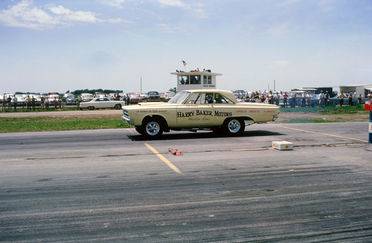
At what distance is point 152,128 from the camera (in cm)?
1476

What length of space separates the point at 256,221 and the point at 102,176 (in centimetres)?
378

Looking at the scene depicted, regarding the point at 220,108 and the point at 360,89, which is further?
the point at 360,89

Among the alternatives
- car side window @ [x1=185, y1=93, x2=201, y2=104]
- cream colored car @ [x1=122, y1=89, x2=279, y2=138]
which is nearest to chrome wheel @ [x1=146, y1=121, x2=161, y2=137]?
cream colored car @ [x1=122, y1=89, x2=279, y2=138]

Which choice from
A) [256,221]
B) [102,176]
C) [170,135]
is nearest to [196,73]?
[170,135]

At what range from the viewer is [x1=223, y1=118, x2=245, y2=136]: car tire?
1525cm

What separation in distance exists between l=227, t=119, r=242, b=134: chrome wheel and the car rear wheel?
2.52m

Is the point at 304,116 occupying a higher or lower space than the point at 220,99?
lower

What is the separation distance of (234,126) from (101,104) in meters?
30.5

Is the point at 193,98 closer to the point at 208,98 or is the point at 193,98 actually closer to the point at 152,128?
the point at 208,98

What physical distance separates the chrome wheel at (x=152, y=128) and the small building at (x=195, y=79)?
1732 centimetres

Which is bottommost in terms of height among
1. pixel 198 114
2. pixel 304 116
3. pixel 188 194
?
pixel 188 194

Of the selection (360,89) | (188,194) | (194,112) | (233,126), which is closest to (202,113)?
(194,112)

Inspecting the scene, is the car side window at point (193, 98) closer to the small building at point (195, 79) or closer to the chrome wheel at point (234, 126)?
the chrome wheel at point (234, 126)

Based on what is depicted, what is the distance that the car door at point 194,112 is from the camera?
14.8 m
